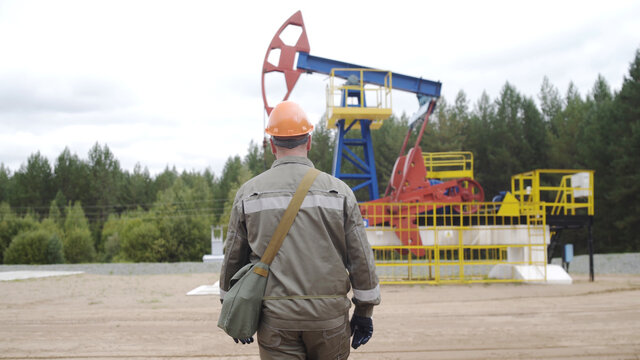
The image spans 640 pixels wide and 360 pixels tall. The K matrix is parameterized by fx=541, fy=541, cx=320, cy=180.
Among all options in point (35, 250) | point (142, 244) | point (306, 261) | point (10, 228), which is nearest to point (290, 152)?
point (306, 261)

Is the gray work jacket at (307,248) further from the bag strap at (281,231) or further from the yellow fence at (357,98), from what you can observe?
the yellow fence at (357,98)

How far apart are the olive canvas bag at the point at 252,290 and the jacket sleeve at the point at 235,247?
17 cm

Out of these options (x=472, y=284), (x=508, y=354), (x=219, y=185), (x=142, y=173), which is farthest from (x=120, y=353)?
(x=142, y=173)

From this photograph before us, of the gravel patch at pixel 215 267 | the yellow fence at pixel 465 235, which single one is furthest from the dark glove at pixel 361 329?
the gravel patch at pixel 215 267

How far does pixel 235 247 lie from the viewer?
2.62m

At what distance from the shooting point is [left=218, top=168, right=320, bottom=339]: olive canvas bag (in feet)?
7.80

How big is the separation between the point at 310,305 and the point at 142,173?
64789mm

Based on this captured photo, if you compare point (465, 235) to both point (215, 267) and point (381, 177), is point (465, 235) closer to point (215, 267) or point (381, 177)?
point (215, 267)

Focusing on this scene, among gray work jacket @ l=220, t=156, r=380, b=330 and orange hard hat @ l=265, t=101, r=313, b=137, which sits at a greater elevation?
orange hard hat @ l=265, t=101, r=313, b=137

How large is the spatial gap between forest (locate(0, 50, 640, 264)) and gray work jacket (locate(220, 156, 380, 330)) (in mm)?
28587

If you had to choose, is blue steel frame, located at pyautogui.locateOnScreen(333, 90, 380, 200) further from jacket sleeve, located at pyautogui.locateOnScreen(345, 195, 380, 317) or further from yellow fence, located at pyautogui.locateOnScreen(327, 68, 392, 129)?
jacket sleeve, located at pyautogui.locateOnScreen(345, 195, 380, 317)

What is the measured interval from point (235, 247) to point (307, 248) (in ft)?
1.30

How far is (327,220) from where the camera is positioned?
247 cm

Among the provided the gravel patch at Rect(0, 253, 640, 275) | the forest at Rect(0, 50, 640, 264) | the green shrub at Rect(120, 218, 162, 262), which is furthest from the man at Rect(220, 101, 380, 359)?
the green shrub at Rect(120, 218, 162, 262)
